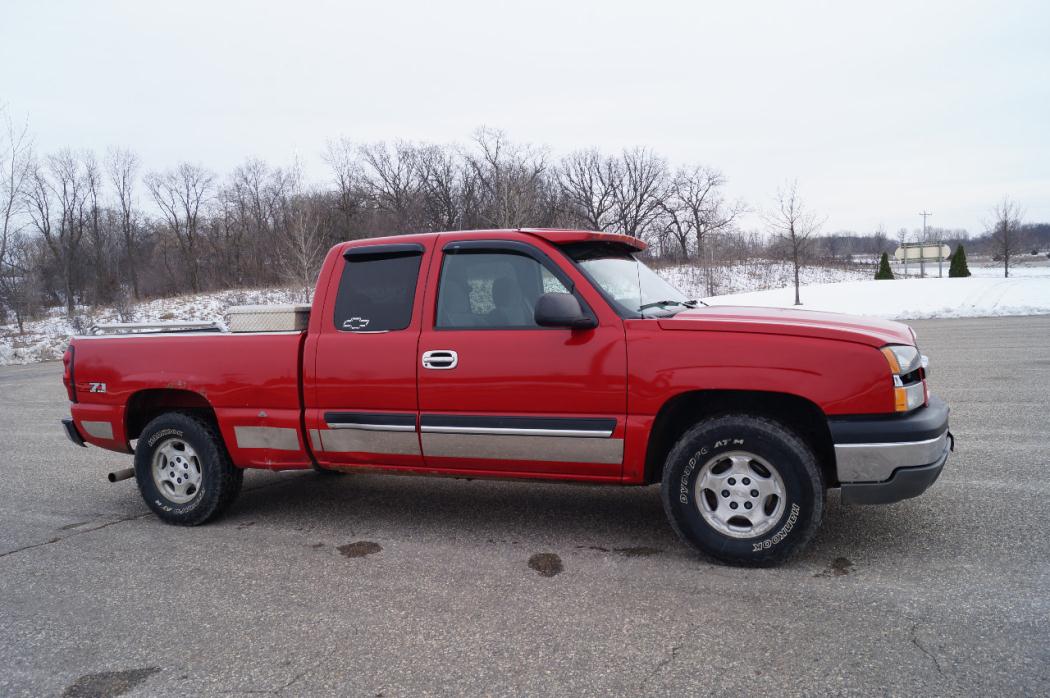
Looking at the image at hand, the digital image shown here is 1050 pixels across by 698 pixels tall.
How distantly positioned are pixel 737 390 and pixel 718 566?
3.28 feet

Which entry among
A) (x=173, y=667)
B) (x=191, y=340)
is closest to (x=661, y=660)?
(x=173, y=667)

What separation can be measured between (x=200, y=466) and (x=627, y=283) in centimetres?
336

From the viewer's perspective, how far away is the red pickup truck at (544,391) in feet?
12.8

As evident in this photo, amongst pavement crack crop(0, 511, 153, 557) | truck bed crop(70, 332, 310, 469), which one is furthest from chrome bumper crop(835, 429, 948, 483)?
pavement crack crop(0, 511, 153, 557)

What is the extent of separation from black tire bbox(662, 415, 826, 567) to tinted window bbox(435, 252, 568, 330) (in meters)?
1.20

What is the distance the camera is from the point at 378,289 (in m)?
4.89

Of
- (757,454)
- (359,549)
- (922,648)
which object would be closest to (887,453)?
(757,454)

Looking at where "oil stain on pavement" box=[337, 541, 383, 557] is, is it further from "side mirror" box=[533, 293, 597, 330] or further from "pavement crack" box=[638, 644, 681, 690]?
"pavement crack" box=[638, 644, 681, 690]

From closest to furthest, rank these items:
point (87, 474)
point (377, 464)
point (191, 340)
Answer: point (377, 464) < point (191, 340) < point (87, 474)

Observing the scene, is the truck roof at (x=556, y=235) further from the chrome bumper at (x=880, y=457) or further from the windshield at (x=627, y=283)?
the chrome bumper at (x=880, y=457)

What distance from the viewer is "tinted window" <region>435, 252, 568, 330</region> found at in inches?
176

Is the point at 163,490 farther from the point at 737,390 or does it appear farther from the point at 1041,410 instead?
the point at 1041,410

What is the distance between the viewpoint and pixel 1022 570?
3852 millimetres

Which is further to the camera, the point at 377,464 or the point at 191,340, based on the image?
the point at 191,340
